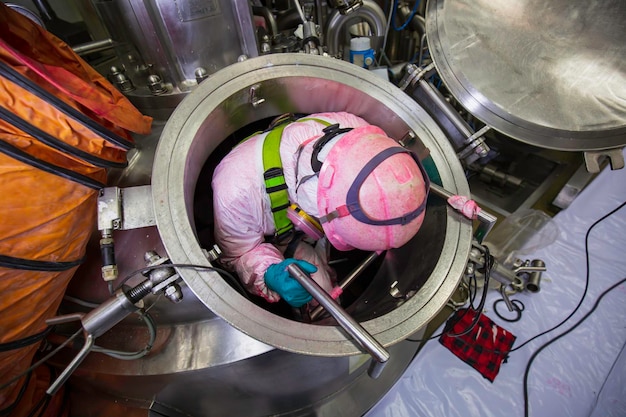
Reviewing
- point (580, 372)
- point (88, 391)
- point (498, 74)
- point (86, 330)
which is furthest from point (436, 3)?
point (88, 391)

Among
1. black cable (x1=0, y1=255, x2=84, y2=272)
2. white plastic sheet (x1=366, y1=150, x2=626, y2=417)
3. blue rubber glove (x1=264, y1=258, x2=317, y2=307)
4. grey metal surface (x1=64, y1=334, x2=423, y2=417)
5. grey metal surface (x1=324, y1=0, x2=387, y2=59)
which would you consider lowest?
white plastic sheet (x1=366, y1=150, x2=626, y2=417)

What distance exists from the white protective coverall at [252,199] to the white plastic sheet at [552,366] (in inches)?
30.6

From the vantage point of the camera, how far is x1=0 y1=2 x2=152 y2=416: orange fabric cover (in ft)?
1.71

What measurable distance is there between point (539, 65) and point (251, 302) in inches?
46.3

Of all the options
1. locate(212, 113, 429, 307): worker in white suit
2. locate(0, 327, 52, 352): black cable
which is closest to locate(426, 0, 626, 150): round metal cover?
locate(212, 113, 429, 307): worker in white suit

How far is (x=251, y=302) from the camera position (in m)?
0.63

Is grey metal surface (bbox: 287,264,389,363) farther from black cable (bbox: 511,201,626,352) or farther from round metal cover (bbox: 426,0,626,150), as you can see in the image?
black cable (bbox: 511,201,626,352)

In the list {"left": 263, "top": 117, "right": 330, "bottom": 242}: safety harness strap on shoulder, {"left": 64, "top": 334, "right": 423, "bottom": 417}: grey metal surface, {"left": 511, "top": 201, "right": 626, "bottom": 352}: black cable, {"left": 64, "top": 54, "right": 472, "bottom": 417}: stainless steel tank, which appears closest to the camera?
{"left": 64, "top": 54, "right": 472, "bottom": 417}: stainless steel tank

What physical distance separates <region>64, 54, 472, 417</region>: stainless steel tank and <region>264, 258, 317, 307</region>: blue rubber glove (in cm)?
11

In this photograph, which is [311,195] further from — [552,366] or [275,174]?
[552,366]

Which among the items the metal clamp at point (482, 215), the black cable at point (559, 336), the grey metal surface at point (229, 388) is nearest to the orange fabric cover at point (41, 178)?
the grey metal surface at point (229, 388)

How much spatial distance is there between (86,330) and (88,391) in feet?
1.81

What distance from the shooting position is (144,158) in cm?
82

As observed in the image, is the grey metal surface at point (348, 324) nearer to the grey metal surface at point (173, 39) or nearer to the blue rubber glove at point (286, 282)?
the blue rubber glove at point (286, 282)
